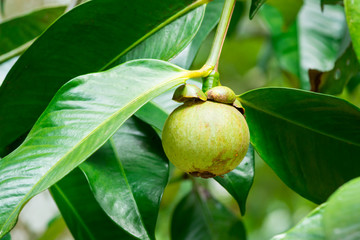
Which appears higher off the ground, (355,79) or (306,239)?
(306,239)

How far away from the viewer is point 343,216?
35 cm

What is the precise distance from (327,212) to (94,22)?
0.44m

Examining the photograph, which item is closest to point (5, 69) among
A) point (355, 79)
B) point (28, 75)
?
point (28, 75)

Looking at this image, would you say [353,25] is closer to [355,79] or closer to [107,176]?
[107,176]

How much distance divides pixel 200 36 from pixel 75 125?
0.39 meters

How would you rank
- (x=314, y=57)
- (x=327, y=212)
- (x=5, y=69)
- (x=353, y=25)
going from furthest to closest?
1. (x=314, y=57)
2. (x=5, y=69)
3. (x=353, y=25)
4. (x=327, y=212)

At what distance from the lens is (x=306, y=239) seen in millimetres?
369

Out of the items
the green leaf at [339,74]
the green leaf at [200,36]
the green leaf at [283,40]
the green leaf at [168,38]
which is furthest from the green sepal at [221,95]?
the green leaf at [283,40]

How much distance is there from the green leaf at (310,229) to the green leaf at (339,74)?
0.57 m

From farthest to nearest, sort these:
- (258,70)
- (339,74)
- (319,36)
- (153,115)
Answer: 1. (258,70)
2. (319,36)
3. (339,74)
4. (153,115)

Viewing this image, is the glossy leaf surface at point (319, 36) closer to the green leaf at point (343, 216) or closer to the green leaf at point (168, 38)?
the green leaf at point (168, 38)

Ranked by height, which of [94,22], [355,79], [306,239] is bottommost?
[355,79]

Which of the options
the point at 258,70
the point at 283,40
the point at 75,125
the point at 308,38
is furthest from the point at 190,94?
the point at 258,70

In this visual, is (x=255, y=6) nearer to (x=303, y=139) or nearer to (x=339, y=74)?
(x=303, y=139)
